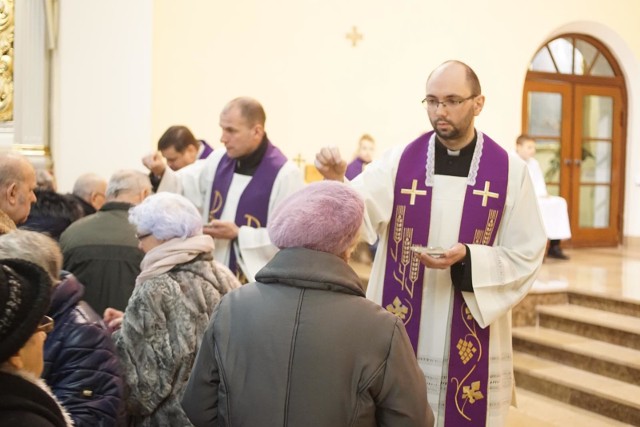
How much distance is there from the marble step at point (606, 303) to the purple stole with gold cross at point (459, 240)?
12.4ft

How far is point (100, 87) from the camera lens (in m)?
7.93

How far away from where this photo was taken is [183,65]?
9141mm

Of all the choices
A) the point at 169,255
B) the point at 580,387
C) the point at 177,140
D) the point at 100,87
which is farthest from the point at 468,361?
the point at 100,87

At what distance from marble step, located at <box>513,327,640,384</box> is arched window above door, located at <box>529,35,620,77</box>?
608cm

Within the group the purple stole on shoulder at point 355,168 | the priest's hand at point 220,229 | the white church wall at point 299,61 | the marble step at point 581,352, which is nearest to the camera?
the priest's hand at point 220,229

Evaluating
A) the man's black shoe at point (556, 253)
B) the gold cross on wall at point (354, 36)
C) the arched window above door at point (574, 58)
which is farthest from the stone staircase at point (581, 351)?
the arched window above door at point (574, 58)

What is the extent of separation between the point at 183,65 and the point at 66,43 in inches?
62.4

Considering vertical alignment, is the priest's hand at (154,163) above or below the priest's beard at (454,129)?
below

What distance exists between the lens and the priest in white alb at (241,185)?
14.9 ft

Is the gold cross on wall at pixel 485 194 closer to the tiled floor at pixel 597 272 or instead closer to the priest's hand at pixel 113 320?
→ the priest's hand at pixel 113 320

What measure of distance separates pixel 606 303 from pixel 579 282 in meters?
0.92

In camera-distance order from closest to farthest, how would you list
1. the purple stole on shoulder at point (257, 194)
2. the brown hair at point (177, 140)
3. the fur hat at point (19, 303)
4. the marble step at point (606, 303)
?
the fur hat at point (19, 303), the purple stole on shoulder at point (257, 194), the brown hair at point (177, 140), the marble step at point (606, 303)

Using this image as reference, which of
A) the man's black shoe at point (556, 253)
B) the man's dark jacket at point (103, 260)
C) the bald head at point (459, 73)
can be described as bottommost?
the man's black shoe at point (556, 253)

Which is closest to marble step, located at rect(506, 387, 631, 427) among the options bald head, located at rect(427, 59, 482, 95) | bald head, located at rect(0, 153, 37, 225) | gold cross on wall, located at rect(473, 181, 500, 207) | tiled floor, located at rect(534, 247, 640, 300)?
tiled floor, located at rect(534, 247, 640, 300)
